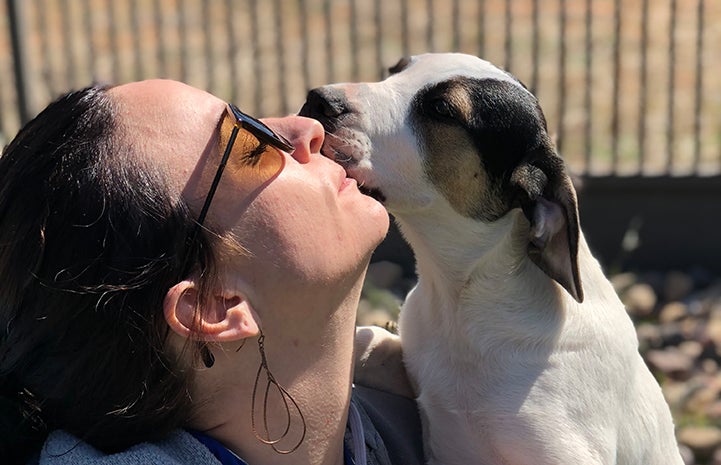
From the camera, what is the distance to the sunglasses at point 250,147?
84.7 inches

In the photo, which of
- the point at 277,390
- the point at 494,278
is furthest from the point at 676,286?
the point at 277,390

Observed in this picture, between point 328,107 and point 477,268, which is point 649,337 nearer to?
point 477,268

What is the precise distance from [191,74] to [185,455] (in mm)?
4940

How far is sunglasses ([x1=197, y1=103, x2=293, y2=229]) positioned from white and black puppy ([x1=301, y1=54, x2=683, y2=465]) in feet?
1.83

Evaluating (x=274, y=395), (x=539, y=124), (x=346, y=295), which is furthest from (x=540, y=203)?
(x=274, y=395)

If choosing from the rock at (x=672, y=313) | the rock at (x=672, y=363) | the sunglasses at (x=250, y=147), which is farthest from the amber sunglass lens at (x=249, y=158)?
the rock at (x=672, y=313)

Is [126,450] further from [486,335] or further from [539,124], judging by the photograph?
[539,124]

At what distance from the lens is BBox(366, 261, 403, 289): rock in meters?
6.22

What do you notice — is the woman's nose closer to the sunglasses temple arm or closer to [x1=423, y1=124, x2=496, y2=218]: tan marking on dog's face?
the sunglasses temple arm

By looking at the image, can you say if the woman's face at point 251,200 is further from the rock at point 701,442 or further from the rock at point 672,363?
the rock at point 672,363

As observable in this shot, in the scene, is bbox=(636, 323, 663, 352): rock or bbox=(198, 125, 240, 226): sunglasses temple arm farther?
bbox=(636, 323, 663, 352): rock

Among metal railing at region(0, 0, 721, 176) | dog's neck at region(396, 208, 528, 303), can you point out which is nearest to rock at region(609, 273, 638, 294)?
metal railing at region(0, 0, 721, 176)

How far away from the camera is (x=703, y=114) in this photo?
675 cm

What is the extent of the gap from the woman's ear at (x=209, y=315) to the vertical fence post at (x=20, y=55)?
5110mm
